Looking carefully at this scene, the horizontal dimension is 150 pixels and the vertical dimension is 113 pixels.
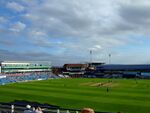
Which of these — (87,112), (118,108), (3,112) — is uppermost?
(87,112)

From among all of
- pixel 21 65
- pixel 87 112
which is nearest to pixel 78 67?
pixel 21 65

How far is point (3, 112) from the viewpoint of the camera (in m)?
20.4

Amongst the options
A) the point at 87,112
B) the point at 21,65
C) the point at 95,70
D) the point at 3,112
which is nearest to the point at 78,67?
the point at 95,70

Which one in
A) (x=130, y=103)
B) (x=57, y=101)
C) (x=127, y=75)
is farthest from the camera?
(x=127, y=75)

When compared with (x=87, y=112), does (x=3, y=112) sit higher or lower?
lower

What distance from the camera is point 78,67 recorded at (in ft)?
630

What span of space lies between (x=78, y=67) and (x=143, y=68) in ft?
122

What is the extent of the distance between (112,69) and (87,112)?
189330 mm

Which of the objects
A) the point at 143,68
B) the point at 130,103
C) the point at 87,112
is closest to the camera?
the point at 87,112

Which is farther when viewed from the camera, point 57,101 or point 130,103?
point 57,101

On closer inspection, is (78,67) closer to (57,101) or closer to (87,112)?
(57,101)

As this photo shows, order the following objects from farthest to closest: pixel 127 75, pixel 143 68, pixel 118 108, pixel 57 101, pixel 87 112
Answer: pixel 143 68 < pixel 127 75 < pixel 57 101 < pixel 118 108 < pixel 87 112

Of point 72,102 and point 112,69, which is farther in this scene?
point 112,69

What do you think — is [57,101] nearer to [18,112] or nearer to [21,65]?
[18,112]
